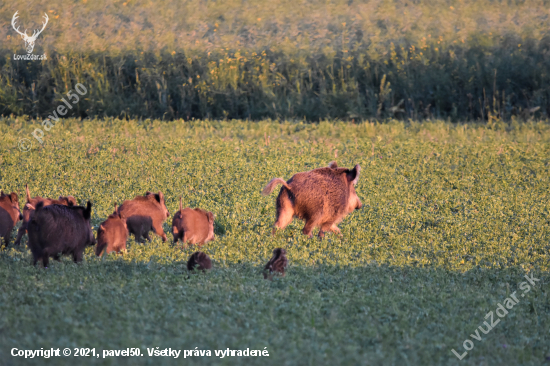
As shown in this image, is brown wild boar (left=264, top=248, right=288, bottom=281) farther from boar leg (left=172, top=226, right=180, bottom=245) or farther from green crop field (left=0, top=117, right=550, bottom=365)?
boar leg (left=172, top=226, right=180, bottom=245)

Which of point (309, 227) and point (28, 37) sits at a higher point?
point (28, 37)

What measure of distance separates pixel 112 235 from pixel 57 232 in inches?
28.7

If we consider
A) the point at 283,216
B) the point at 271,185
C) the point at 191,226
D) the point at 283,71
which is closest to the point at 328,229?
the point at 283,216

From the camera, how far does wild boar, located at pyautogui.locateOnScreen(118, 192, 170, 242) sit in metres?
8.52

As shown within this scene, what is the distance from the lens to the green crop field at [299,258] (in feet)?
18.0

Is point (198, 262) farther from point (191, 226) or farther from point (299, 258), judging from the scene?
point (299, 258)

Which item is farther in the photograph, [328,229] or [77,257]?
[328,229]

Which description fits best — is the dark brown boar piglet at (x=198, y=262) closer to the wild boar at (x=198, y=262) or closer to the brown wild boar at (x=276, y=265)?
the wild boar at (x=198, y=262)

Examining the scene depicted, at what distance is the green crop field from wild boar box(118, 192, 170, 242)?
0.96ft

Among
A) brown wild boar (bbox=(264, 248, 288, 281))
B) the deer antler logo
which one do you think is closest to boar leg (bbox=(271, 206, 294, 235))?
brown wild boar (bbox=(264, 248, 288, 281))

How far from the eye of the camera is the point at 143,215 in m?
8.56

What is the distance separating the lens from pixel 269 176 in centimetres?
1267

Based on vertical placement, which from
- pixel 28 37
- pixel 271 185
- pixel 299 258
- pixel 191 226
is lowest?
pixel 299 258

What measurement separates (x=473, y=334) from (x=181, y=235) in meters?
4.08
